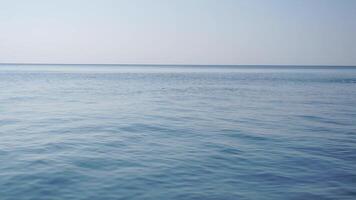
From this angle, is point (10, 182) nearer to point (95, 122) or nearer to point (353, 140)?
point (95, 122)

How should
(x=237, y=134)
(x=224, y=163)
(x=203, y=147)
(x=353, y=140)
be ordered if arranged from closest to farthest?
1. (x=224, y=163)
2. (x=203, y=147)
3. (x=353, y=140)
4. (x=237, y=134)

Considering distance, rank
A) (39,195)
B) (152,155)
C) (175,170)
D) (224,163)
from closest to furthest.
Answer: (39,195) → (175,170) → (224,163) → (152,155)

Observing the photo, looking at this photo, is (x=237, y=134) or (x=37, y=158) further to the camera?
(x=237, y=134)

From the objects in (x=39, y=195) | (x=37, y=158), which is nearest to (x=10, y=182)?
(x=39, y=195)

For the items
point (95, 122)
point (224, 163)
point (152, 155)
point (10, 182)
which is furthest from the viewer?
point (95, 122)

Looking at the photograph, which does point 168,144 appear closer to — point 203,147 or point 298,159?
point 203,147

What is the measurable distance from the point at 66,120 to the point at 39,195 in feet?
35.9

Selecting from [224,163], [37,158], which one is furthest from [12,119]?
[224,163]

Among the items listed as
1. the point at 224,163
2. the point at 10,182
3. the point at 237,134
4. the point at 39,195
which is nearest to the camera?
the point at 39,195

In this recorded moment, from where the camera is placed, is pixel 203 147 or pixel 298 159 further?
pixel 203 147

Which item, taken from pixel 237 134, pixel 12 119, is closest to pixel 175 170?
pixel 237 134

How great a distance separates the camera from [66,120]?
17438 millimetres

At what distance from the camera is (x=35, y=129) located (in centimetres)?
1466

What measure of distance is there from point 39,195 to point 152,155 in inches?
164
